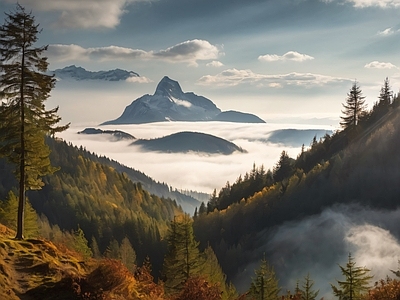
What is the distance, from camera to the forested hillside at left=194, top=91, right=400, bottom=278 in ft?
354

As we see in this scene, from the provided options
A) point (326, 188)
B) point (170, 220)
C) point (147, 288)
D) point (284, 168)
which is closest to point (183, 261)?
point (147, 288)

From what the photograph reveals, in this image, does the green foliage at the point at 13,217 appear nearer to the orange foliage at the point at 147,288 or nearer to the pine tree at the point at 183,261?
the pine tree at the point at 183,261

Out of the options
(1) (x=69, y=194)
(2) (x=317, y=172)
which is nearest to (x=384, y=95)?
(2) (x=317, y=172)

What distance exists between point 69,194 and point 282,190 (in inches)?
4032

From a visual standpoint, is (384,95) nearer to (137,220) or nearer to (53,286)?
(137,220)

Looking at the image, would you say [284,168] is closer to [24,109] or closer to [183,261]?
[183,261]

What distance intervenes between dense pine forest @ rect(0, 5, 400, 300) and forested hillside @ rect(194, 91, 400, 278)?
0.34m

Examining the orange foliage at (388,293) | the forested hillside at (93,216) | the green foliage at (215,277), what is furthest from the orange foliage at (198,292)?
the forested hillside at (93,216)

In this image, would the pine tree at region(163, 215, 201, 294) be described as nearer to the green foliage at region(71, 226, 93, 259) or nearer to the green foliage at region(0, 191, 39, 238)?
the green foliage at region(71, 226, 93, 259)

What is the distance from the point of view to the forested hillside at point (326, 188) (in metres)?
108

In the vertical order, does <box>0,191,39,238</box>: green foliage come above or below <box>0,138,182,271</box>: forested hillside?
above

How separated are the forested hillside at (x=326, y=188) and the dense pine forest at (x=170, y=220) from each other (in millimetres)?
341

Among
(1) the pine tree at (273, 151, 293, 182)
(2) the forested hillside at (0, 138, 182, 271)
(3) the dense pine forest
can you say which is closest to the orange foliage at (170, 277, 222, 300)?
(3) the dense pine forest

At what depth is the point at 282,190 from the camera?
124562 mm
